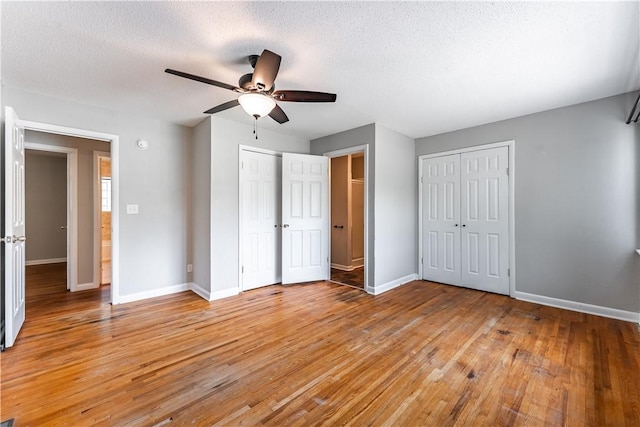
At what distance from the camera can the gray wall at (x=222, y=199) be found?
355 cm

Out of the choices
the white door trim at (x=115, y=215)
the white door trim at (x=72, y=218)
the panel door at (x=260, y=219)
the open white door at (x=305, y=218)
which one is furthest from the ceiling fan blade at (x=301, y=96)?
the white door trim at (x=72, y=218)

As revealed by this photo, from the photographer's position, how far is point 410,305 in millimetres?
3361

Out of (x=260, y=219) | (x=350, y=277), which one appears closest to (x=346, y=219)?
(x=350, y=277)

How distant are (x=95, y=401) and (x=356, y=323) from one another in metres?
2.09

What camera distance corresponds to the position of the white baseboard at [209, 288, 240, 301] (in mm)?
3531

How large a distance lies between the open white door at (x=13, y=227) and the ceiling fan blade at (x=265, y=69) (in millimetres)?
2189

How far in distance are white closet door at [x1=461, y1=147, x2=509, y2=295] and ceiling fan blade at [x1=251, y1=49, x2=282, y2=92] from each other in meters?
3.25

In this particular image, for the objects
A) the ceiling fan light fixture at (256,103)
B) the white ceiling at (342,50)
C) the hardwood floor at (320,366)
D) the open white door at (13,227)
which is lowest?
the hardwood floor at (320,366)

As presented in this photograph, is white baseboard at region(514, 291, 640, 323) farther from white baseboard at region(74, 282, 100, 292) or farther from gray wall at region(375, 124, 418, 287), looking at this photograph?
white baseboard at region(74, 282, 100, 292)

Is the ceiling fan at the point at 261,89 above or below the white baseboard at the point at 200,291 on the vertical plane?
above

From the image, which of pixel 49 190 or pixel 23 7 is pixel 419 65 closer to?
pixel 23 7

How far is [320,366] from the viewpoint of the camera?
2053 millimetres

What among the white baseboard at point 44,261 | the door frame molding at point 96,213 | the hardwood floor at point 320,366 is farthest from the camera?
the white baseboard at point 44,261

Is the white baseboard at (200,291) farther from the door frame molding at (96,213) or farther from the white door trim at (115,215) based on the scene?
the door frame molding at (96,213)
